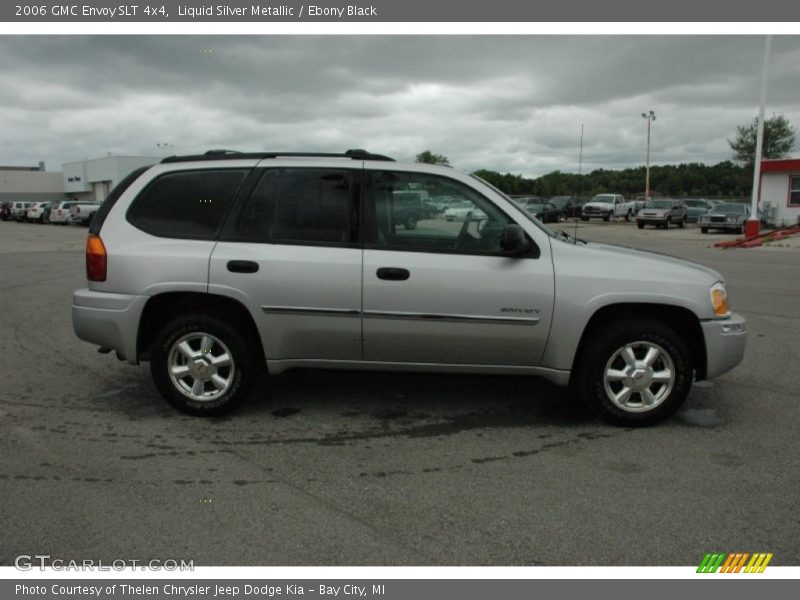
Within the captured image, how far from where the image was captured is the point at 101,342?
4.91m

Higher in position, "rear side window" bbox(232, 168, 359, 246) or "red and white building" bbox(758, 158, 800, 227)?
"red and white building" bbox(758, 158, 800, 227)

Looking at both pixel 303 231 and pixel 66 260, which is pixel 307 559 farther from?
pixel 66 260

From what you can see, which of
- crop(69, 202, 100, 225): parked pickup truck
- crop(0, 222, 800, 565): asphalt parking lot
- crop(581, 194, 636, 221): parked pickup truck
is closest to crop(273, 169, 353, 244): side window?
crop(0, 222, 800, 565): asphalt parking lot

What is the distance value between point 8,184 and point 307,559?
97423 millimetres

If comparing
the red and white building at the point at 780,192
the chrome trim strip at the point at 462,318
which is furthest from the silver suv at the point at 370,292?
the red and white building at the point at 780,192

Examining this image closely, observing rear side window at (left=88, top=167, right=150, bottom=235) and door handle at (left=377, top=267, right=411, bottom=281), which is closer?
door handle at (left=377, top=267, right=411, bottom=281)

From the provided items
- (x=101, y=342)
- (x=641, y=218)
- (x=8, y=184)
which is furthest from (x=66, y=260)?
(x=8, y=184)

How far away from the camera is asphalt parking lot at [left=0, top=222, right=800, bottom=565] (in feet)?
10.5

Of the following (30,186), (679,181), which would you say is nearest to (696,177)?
(679,181)

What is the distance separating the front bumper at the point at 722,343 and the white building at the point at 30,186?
3700 inches

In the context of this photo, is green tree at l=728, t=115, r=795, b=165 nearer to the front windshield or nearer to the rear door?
the front windshield

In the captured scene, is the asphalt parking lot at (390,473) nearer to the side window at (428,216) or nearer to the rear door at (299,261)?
the rear door at (299,261)

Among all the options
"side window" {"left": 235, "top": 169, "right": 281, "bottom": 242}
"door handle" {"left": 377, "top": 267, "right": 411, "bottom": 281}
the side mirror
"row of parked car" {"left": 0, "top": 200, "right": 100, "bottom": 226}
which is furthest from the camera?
"row of parked car" {"left": 0, "top": 200, "right": 100, "bottom": 226}

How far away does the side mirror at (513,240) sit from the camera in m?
4.44
